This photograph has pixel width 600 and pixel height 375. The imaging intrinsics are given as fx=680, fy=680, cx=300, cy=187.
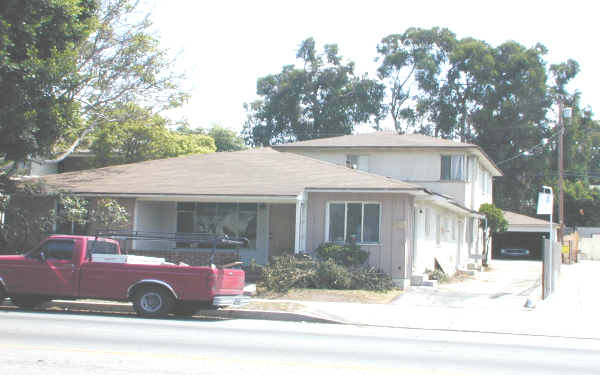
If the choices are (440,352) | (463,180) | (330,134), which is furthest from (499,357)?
(330,134)

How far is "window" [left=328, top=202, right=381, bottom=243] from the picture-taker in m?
21.2

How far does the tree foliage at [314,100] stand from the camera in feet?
191

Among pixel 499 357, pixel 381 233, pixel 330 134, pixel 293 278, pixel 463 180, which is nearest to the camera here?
pixel 499 357

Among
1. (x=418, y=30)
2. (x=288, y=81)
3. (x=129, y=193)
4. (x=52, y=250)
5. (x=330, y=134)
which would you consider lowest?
(x=52, y=250)

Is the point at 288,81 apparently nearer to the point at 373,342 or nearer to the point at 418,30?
the point at 418,30

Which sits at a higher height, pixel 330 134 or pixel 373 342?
pixel 330 134

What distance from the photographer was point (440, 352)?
412 inches

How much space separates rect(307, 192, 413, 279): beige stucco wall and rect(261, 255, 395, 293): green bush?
0.90 metres

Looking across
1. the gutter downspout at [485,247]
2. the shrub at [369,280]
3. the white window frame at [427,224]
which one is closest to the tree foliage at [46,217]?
the shrub at [369,280]

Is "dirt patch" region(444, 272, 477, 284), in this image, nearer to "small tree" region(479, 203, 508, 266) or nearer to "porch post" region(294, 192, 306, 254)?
"porch post" region(294, 192, 306, 254)

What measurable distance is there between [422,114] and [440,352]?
49.6 meters

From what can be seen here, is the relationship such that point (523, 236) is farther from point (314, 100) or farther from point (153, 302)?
point (153, 302)

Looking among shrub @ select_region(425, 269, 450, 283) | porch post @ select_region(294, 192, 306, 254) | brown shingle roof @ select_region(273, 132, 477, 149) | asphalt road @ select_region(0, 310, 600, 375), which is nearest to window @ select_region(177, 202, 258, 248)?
porch post @ select_region(294, 192, 306, 254)

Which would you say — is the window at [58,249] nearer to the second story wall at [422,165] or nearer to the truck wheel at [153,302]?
the truck wheel at [153,302]
